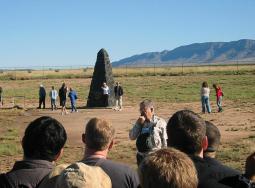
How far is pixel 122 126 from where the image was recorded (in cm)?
1898

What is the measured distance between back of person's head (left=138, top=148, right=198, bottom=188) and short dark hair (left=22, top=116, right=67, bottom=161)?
1409 mm

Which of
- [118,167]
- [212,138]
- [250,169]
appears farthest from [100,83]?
[250,169]

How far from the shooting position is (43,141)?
4086 mm

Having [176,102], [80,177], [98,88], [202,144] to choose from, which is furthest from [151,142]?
[176,102]

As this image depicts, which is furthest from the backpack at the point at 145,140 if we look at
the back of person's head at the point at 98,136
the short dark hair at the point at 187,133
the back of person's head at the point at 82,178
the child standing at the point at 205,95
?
the child standing at the point at 205,95

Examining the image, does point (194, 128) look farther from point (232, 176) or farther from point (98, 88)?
point (98, 88)

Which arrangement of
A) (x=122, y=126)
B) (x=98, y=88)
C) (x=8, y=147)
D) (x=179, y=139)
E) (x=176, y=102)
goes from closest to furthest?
(x=179, y=139), (x=8, y=147), (x=122, y=126), (x=98, y=88), (x=176, y=102)

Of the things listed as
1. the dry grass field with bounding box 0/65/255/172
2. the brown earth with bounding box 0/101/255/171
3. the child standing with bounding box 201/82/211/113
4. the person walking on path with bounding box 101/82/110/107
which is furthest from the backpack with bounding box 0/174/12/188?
the person walking on path with bounding box 101/82/110/107

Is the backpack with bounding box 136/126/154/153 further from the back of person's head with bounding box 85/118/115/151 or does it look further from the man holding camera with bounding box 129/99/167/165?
the back of person's head with bounding box 85/118/115/151

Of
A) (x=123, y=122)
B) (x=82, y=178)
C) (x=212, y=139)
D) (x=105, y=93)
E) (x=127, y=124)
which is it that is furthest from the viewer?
(x=105, y=93)

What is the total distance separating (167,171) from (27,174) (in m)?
1.62

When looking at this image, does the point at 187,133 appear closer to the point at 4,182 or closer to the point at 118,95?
the point at 4,182

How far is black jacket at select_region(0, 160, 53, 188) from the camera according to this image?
12.8 ft

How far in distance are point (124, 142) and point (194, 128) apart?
1120 centimetres
